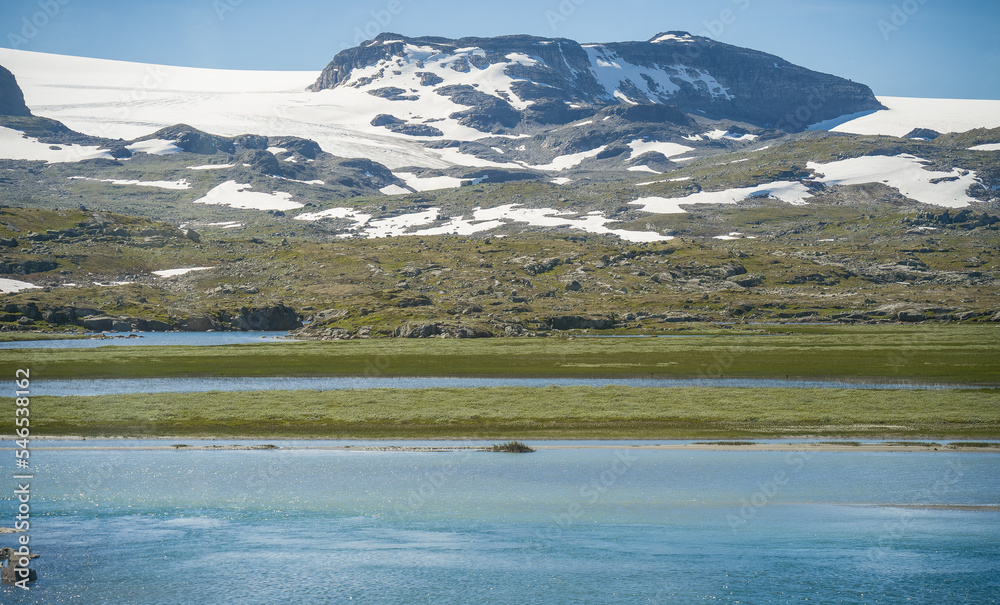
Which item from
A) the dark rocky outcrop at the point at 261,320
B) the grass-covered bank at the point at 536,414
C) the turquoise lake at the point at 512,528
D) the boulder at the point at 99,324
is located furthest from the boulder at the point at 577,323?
the turquoise lake at the point at 512,528

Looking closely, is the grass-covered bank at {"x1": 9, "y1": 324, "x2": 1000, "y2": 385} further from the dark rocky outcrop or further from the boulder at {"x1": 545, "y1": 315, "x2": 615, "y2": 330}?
the dark rocky outcrop

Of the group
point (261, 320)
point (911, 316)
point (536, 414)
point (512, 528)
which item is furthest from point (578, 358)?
point (911, 316)

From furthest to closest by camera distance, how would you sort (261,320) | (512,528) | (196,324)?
(261,320), (196,324), (512,528)

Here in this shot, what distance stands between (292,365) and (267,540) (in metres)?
66.9

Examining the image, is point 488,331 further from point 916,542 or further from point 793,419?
point 916,542

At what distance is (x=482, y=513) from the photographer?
35.7 metres

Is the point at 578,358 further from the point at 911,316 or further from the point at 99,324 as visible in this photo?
the point at 99,324

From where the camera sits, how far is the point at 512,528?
1319 inches

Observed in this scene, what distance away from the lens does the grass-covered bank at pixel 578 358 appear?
85.7 metres

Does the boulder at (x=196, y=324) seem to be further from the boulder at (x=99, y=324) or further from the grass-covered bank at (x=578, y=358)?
the grass-covered bank at (x=578, y=358)

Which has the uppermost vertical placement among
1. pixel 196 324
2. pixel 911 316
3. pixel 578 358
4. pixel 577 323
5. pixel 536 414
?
pixel 536 414

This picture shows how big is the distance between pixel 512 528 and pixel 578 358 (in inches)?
2773

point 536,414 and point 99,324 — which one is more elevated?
point 536,414

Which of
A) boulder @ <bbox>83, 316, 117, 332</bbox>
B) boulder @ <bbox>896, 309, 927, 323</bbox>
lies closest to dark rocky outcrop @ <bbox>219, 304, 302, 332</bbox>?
boulder @ <bbox>83, 316, 117, 332</bbox>
